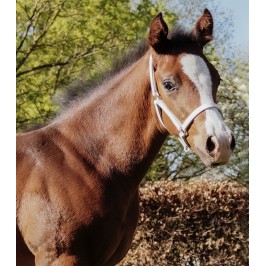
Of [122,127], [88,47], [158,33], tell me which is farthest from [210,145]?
[88,47]

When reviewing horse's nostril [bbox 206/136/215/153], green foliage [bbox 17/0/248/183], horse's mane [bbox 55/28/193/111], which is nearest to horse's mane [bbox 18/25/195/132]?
horse's mane [bbox 55/28/193/111]

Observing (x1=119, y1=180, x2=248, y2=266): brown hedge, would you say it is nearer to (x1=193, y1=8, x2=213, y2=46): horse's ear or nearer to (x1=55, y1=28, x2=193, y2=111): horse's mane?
(x1=55, y1=28, x2=193, y2=111): horse's mane

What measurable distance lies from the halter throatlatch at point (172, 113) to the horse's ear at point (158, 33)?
9cm

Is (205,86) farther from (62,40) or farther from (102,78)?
(62,40)

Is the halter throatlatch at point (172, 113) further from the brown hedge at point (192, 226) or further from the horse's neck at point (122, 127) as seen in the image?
the brown hedge at point (192, 226)

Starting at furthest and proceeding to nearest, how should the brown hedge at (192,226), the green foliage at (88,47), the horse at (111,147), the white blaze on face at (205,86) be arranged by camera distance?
the green foliage at (88,47) < the brown hedge at (192,226) < the horse at (111,147) < the white blaze on face at (205,86)

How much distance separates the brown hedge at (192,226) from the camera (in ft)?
17.6

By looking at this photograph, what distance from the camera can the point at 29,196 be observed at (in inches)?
107

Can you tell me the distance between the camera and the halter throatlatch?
8.26ft

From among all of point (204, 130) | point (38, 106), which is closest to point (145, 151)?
point (204, 130)

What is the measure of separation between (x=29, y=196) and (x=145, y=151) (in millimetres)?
598

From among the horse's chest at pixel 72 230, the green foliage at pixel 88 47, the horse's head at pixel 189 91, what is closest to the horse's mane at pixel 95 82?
the horse's head at pixel 189 91

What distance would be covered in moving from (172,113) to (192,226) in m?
2.97
